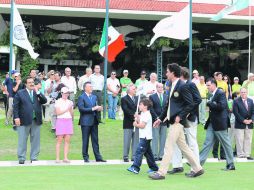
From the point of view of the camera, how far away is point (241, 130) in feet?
50.0

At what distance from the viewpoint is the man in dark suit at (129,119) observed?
45.2ft

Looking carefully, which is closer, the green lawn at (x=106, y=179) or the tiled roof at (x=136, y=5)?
the green lawn at (x=106, y=179)

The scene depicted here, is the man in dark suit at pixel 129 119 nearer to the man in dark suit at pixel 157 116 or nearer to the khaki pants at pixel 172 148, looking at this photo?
the man in dark suit at pixel 157 116

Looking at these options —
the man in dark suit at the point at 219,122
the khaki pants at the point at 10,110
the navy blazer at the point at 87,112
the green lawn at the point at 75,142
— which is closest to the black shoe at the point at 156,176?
the man in dark suit at the point at 219,122

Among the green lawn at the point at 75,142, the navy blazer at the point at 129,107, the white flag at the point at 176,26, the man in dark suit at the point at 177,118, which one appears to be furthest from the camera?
the white flag at the point at 176,26

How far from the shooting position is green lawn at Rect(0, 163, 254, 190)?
9.45 m

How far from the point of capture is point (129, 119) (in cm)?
1389

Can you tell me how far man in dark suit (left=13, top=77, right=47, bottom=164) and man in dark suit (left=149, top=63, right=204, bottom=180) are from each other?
391cm

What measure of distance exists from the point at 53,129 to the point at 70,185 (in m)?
7.46

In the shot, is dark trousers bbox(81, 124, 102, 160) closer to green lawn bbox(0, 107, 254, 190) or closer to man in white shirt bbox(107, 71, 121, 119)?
green lawn bbox(0, 107, 254, 190)

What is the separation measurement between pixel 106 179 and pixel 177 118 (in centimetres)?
169

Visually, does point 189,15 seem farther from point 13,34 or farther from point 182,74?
point 182,74

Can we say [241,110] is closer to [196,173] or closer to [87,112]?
[87,112]

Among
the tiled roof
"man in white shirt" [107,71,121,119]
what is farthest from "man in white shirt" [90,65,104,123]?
the tiled roof
